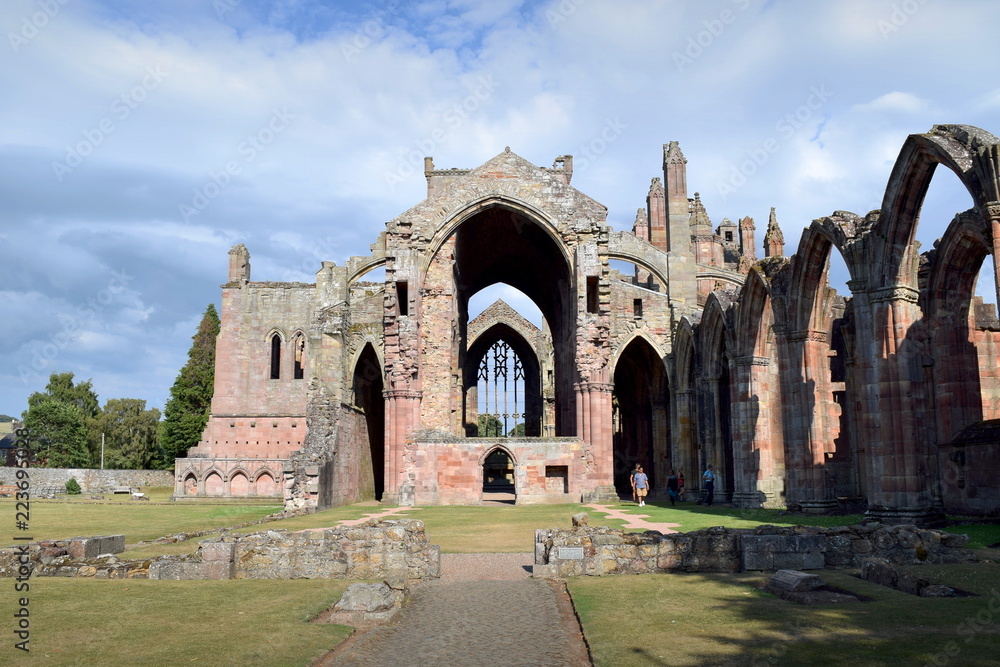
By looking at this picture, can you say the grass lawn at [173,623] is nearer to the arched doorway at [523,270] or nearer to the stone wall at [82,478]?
the arched doorway at [523,270]

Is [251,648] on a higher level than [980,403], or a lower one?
lower

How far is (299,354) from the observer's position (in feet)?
153

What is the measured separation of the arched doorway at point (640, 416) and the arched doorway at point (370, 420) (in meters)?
10.6

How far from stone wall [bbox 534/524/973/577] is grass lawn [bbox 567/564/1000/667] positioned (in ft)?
2.57

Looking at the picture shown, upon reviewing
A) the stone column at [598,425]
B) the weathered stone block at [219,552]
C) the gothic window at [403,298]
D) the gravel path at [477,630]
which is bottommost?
the gravel path at [477,630]

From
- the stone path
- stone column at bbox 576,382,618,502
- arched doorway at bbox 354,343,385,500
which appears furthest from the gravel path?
arched doorway at bbox 354,343,385,500

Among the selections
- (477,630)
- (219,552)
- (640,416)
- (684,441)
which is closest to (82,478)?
(640,416)

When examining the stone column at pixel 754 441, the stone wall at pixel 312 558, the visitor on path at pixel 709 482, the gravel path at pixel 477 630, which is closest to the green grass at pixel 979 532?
the stone column at pixel 754 441

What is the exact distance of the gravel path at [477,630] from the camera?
19.1 feet

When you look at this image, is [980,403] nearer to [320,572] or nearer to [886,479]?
[886,479]

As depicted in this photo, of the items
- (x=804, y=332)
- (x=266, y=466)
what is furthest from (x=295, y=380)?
(x=804, y=332)

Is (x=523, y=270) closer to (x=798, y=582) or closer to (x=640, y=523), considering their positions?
(x=640, y=523)

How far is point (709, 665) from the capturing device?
535 centimetres

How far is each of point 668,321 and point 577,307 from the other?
5.46m
